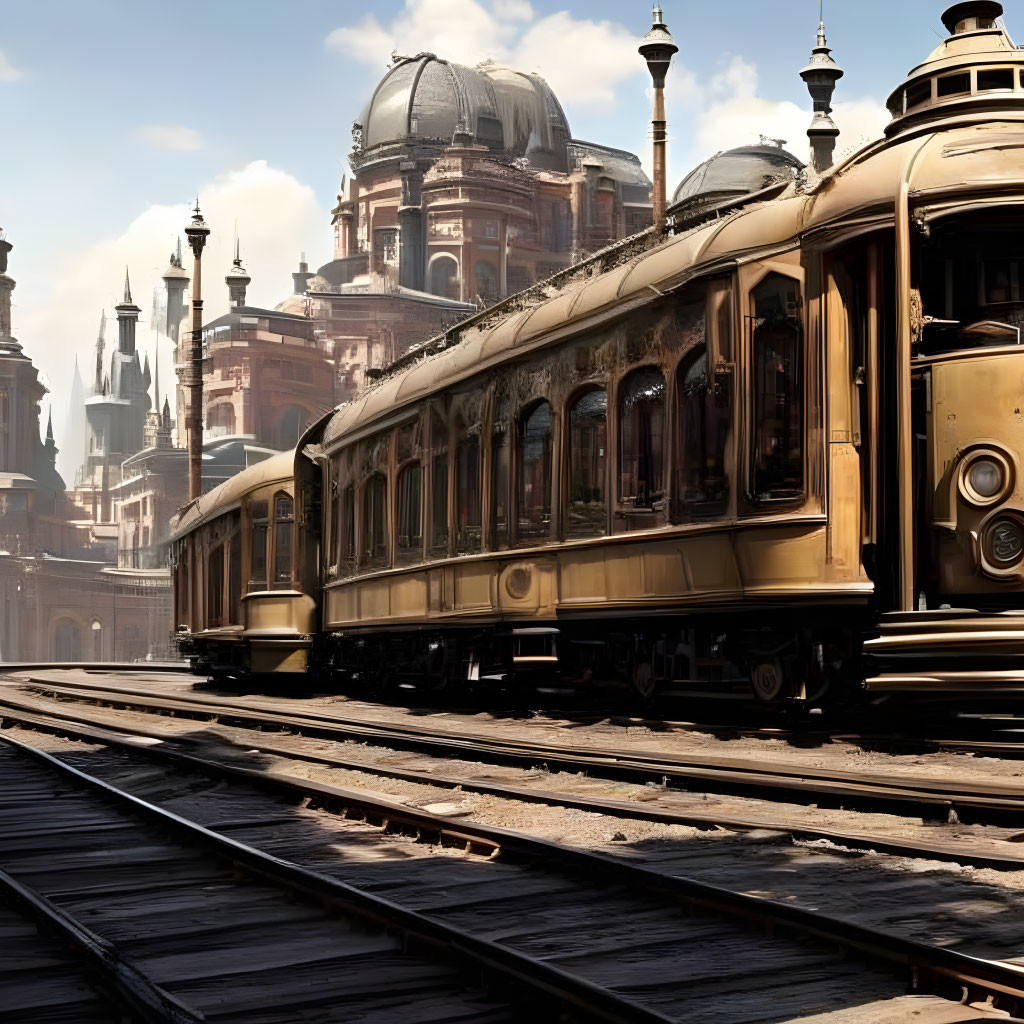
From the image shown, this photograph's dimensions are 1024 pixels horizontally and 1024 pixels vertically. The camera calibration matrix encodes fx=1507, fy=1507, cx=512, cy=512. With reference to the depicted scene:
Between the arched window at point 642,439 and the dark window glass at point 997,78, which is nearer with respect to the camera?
the dark window glass at point 997,78

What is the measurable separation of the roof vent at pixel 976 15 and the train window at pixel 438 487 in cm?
674

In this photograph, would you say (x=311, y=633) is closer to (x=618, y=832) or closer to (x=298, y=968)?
(x=618, y=832)

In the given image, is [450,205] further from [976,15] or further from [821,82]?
[976,15]

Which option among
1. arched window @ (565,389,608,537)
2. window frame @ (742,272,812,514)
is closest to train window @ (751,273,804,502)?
window frame @ (742,272,812,514)

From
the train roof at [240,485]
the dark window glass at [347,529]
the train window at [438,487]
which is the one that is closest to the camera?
the train window at [438,487]

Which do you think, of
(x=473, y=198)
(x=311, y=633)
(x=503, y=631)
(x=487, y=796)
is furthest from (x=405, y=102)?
(x=487, y=796)

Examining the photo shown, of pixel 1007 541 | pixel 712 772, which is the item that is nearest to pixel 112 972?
pixel 712 772

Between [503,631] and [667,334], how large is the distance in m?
4.08

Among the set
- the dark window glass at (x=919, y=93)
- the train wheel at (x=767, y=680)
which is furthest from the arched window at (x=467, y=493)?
the dark window glass at (x=919, y=93)

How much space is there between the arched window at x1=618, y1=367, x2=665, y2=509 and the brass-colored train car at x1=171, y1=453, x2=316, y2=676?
31.0 ft

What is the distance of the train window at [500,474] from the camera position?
14750 millimetres

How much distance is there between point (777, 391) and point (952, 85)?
111 inches

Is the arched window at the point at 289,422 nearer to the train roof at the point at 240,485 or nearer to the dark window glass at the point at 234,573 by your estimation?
the train roof at the point at 240,485

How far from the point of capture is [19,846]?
7773 mm
